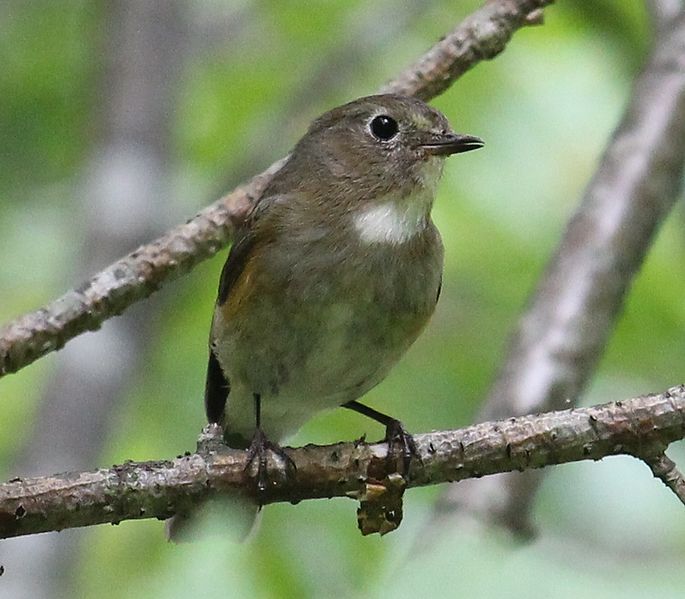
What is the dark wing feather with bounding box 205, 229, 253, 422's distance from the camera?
412cm

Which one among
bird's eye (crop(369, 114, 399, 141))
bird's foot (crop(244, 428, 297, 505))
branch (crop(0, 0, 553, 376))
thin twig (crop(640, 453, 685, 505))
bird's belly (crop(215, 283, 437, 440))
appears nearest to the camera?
thin twig (crop(640, 453, 685, 505))

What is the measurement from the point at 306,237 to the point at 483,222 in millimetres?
1557

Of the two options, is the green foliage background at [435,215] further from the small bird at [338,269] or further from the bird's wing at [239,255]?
the bird's wing at [239,255]

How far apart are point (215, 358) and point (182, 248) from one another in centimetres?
82

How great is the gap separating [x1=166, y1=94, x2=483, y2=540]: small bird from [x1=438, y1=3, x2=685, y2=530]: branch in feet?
1.33

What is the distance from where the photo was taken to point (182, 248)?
3.55 m

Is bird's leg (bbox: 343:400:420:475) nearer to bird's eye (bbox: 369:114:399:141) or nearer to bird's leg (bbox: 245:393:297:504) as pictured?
bird's leg (bbox: 245:393:297:504)

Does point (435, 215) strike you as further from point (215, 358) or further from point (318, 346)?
point (318, 346)

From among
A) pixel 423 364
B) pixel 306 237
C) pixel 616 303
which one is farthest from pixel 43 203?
pixel 616 303

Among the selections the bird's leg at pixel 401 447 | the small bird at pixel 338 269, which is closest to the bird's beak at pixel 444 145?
the small bird at pixel 338 269

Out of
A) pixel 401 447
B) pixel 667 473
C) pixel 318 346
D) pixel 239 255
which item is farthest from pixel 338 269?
pixel 667 473

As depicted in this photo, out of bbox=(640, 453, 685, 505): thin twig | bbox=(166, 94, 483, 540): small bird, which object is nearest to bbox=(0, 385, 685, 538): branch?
bbox=(640, 453, 685, 505): thin twig

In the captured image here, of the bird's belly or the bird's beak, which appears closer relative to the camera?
the bird's belly

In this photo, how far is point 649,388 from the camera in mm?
4996
